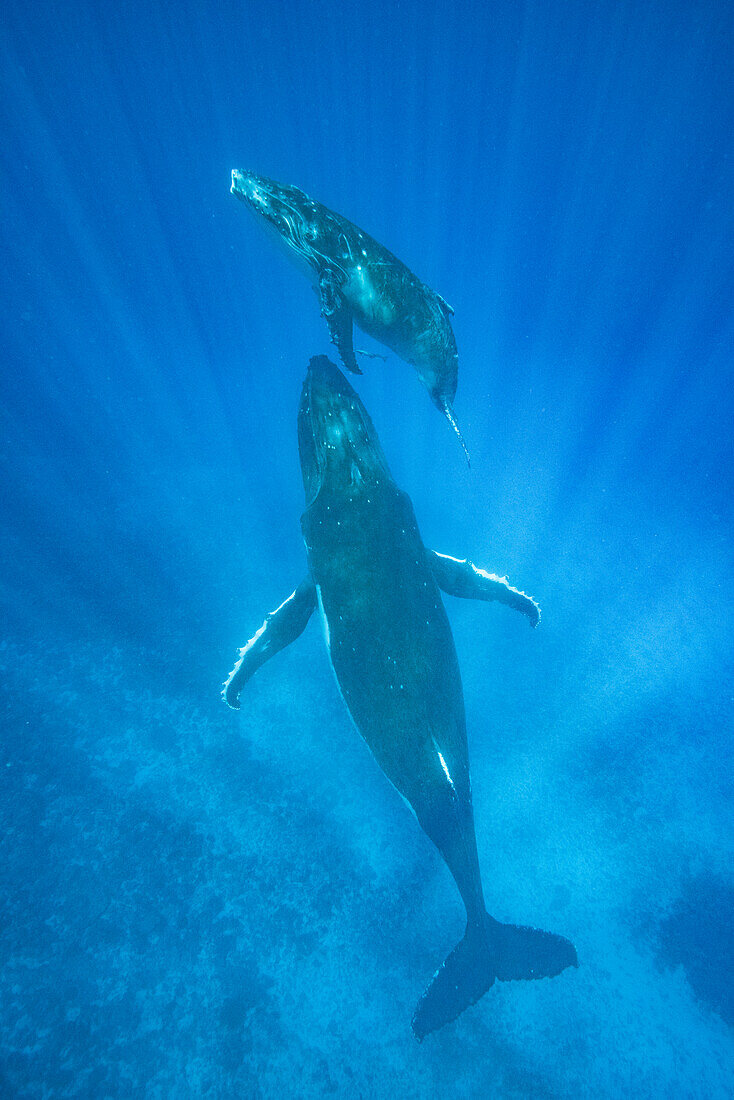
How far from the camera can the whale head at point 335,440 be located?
5.51 meters

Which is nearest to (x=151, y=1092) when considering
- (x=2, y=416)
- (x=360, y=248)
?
(x=360, y=248)

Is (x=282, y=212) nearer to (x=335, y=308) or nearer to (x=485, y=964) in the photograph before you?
(x=335, y=308)

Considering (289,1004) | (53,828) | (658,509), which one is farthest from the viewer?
(658,509)

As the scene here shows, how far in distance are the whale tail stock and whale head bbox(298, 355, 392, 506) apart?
568cm

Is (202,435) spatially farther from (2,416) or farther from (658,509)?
(658,509)

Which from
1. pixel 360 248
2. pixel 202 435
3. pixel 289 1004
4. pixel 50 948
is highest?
pixel 360 248

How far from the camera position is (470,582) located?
20.4ft

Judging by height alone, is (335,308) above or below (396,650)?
above

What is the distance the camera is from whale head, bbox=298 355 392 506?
18.1ft

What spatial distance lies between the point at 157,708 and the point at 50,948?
136 inches

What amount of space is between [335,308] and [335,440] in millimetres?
1629

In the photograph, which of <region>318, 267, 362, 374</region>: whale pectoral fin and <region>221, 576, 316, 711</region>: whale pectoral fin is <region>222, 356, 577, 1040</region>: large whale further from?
<region>318, 267, 362, 374</region>: whale pectoral fin

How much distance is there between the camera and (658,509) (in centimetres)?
1502

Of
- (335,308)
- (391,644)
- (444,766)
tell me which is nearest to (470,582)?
(391,644)
